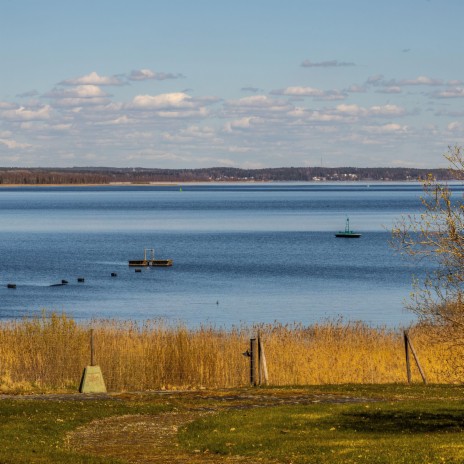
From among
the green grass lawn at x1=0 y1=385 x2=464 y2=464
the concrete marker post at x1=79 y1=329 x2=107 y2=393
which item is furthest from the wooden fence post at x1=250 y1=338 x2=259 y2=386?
the concrete marker post at x1=79 y1=329 x2=107 y2=393

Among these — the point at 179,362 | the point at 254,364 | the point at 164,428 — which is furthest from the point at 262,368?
the point at 164,428

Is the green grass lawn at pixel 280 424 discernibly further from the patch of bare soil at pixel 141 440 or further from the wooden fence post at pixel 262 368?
the wooden fence post at pixel 262 368

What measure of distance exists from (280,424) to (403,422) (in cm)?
282

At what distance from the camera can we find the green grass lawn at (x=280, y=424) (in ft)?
63.8

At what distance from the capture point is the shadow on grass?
22188mm

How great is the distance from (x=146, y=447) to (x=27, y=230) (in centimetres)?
15868

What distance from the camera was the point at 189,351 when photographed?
34.3 metres

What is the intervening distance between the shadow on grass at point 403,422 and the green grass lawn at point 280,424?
0.07 ft

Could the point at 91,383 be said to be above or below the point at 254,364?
below

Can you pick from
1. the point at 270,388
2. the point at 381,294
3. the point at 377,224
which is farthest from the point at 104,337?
the point at 377,224

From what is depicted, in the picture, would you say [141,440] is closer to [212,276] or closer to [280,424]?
[280,424]

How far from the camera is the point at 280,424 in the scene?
2322cm

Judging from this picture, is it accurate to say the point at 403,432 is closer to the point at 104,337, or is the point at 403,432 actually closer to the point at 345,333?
the point at 104,337

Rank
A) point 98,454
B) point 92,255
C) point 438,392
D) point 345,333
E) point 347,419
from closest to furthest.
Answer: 1. point 98,454
2. point 347,419
3. point 438,392
4. point 345,333
5. point 92,255
